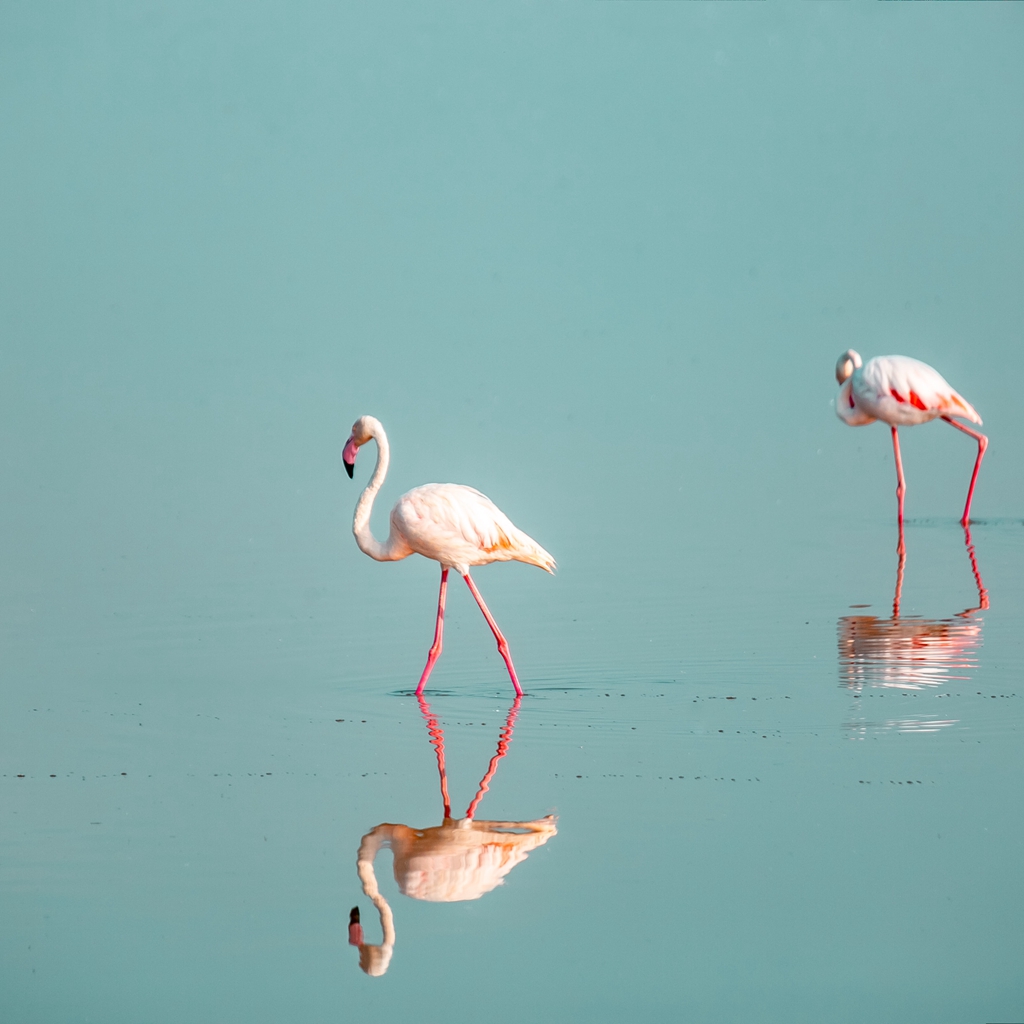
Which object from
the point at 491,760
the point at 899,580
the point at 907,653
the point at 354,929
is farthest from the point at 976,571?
the point at 354,929

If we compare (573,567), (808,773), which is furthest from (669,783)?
(573,567)

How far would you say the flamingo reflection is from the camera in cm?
409

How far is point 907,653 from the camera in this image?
7438mm

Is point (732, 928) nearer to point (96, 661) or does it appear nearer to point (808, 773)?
point (808, 773)

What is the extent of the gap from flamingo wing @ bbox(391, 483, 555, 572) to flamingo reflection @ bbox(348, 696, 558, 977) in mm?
2092

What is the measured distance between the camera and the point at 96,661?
26.0ft

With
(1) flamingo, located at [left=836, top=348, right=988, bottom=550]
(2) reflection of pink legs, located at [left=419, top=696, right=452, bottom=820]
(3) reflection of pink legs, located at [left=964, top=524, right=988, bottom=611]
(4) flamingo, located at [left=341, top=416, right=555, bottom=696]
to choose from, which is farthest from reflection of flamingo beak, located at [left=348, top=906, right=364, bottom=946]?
(1) flamingo, located at [left=836, top=348, right=988, bottom=550]

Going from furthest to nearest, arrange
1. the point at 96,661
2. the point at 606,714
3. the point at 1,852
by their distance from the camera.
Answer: the point at 96,661
the point at 606,714
the point at 1,852

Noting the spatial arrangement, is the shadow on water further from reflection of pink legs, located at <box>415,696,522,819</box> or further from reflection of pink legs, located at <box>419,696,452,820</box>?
reflection of pink legs, located at <box>419,696,452,820</box>

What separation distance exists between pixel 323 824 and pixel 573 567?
21.0 feet

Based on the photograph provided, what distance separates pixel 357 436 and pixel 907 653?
2835mm

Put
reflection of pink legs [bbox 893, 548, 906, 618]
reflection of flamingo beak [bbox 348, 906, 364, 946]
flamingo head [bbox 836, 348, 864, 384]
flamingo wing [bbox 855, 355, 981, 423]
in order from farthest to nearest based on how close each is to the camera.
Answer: flamingo head [bbox 836, 348, 864, 384] < flamingo wing [bbox 855, 355, 981, 423] < reflection of pink legs [bbox 893, 548, 906, 618] < reflection of flamingo beak [bbox 348, 906, 364, 946]

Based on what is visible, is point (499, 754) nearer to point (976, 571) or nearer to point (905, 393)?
point (976, 571)

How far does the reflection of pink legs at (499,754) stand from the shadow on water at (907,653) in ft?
4.32
